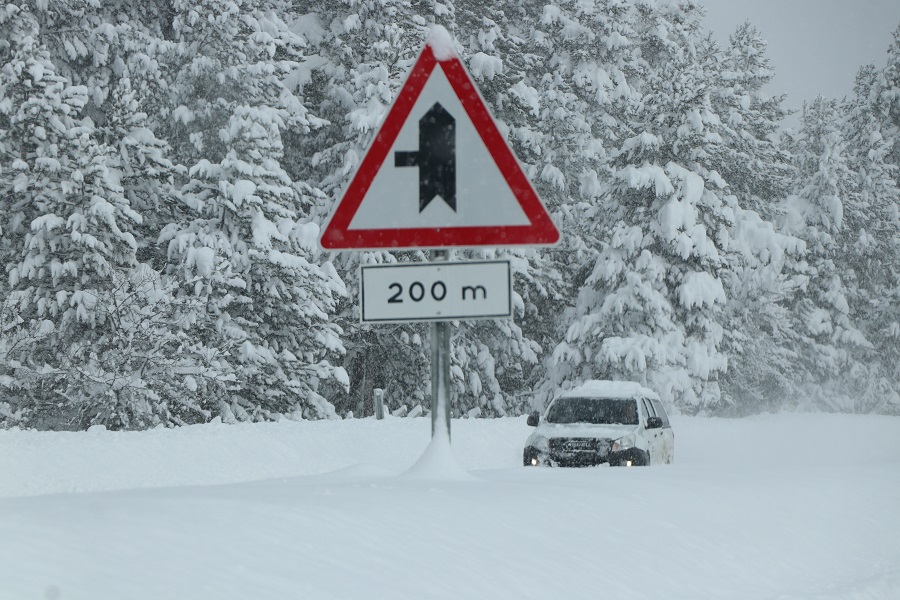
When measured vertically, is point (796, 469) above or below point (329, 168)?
below

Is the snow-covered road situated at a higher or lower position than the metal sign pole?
lower

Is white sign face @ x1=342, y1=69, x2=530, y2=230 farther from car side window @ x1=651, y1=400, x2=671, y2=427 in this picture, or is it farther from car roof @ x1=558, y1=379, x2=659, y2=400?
car side window @ x1=651, y1=400, x2=671, y2=427

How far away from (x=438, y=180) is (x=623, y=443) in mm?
12406

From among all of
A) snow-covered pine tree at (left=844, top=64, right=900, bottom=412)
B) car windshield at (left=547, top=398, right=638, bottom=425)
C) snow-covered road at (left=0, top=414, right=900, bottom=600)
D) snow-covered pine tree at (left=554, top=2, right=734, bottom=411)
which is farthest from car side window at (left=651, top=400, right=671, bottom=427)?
snow-covered pine tree at (left=844, top=64, right=900, bottom=412)

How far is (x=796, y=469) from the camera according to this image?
10.1 meters

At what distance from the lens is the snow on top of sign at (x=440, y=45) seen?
5.48 meters

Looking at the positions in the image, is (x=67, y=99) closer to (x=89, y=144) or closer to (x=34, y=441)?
(x=89, y=144)

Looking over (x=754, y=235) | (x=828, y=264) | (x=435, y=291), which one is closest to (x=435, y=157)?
(x=435, y=291)

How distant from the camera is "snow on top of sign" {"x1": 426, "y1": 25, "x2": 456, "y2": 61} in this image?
548 cm

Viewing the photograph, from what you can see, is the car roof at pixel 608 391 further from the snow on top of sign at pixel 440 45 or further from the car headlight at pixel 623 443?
the snow on top of sign at pixel 440 45

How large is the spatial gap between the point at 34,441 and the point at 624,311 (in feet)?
79.9

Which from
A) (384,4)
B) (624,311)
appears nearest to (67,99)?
(384,4)

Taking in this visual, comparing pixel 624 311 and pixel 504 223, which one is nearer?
pixel 504 223

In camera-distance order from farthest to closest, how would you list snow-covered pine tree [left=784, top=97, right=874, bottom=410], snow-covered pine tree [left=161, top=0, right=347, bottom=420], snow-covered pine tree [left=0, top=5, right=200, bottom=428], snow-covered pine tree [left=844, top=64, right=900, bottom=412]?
snow-covered pine tree [left=844, top=64, right=900, bottom=412] → snow-covered pine tree [left=784, top=97, right=874, bottom=410] → snow-covered pine tree [left=161, top=0, right=347, bottom=420] → snow-covered pine tree [left=0, top=5, right=200, bottom=428]
